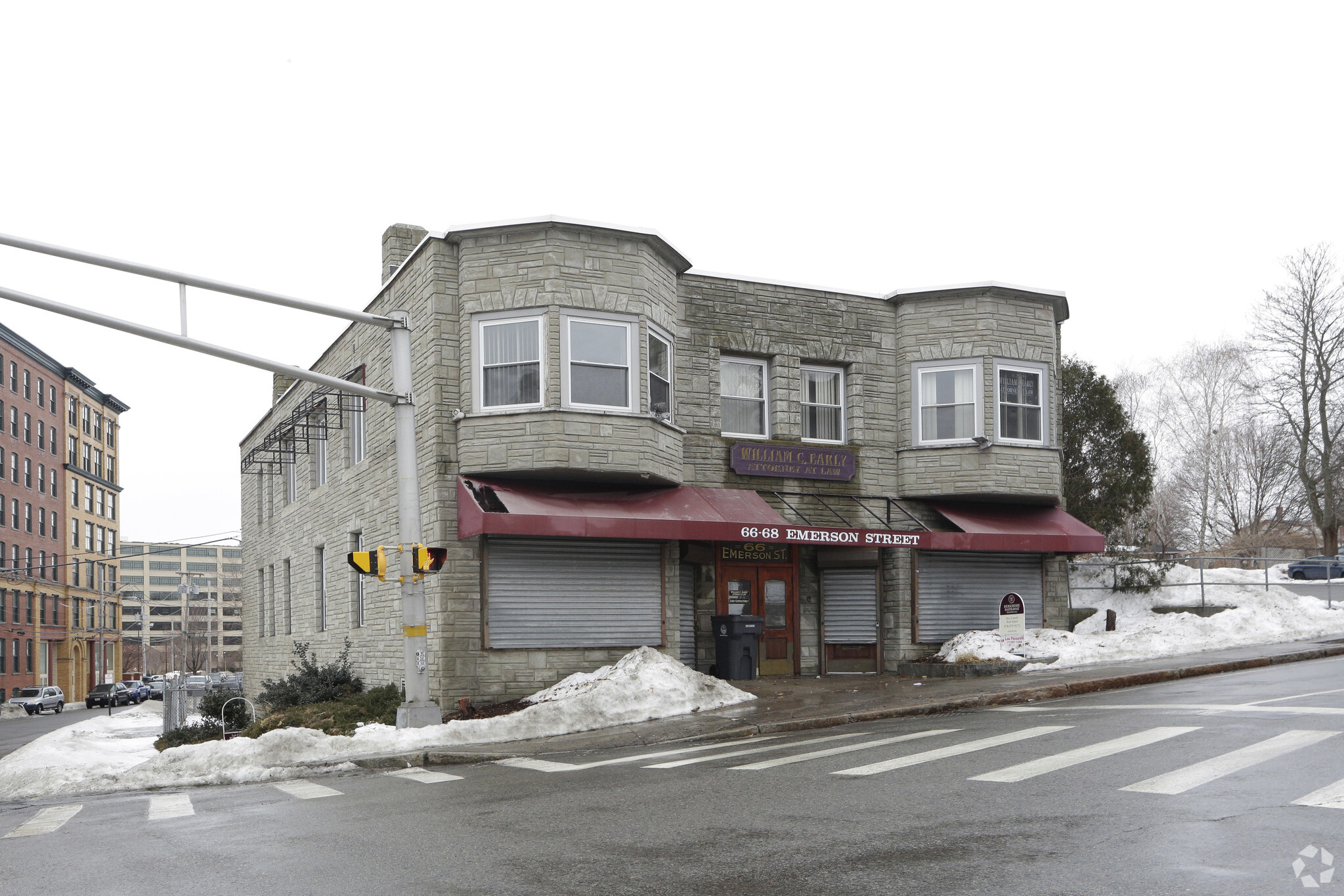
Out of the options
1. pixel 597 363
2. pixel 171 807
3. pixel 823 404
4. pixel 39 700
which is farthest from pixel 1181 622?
pixel 39 700

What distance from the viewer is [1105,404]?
106 ft

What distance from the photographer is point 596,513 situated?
18.3 m

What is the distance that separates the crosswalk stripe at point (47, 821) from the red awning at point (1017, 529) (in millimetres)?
14778

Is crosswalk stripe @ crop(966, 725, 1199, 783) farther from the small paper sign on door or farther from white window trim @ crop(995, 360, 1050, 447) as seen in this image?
white window trim @ crop(995, 360, 1050, 447)

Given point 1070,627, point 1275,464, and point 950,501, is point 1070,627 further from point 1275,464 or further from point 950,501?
point 1275,464

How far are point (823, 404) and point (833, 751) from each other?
450 inches

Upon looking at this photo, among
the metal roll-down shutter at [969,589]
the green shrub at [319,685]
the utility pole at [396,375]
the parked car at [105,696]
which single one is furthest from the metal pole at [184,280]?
the parked car at [105,696]

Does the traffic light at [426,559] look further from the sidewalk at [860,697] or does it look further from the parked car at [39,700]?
the parked car at [39,700]

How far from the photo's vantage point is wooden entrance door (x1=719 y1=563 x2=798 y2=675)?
21406mm

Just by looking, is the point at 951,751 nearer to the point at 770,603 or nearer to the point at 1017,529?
the point at 770,603

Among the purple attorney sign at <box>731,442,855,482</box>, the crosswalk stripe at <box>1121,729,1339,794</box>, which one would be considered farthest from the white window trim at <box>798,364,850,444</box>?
the crosswalk stripe at <box>1121,729,1339,794</box>

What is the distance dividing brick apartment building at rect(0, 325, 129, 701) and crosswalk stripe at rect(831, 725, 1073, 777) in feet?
214

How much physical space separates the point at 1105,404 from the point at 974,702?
18.5m

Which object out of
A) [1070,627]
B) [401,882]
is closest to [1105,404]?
[1070,627]
